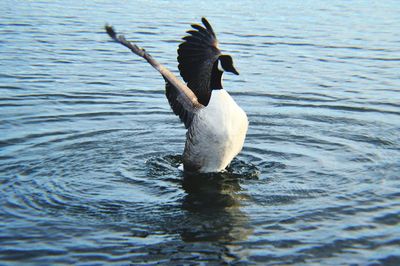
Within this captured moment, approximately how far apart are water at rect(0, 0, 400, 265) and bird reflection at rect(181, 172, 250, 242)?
3 cm

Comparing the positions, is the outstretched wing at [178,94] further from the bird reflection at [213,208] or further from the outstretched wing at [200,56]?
the bird reflection at [213,208]

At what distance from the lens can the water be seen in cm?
599

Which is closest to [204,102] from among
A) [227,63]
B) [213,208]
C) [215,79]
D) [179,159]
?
[215,79]

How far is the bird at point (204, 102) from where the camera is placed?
25.7 feet

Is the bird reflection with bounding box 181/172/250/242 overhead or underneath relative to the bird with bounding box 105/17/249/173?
underneath

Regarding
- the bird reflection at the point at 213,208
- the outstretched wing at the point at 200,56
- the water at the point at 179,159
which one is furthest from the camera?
the outstretched wing at the point at 200,56

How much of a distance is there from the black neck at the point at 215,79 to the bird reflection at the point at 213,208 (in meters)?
1.18

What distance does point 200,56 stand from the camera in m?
8.41

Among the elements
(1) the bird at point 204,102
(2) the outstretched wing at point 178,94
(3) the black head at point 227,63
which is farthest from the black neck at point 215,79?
(2) the outstretched wing at point 178,94

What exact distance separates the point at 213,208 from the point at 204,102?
1728 millimetres

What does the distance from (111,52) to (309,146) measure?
943cm

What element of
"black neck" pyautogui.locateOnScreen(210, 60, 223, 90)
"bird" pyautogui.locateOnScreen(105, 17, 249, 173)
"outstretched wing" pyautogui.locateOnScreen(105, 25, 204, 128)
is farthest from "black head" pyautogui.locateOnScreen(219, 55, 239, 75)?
"outstretched wing" pyautogui.locateOnScreen(105, 25, 204, 128)

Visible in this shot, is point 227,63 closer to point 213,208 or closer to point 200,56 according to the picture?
point 200,56

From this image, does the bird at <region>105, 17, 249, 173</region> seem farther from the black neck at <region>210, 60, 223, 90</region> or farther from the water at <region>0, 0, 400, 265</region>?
the water at <region>0, 0, 400, 265</region>
